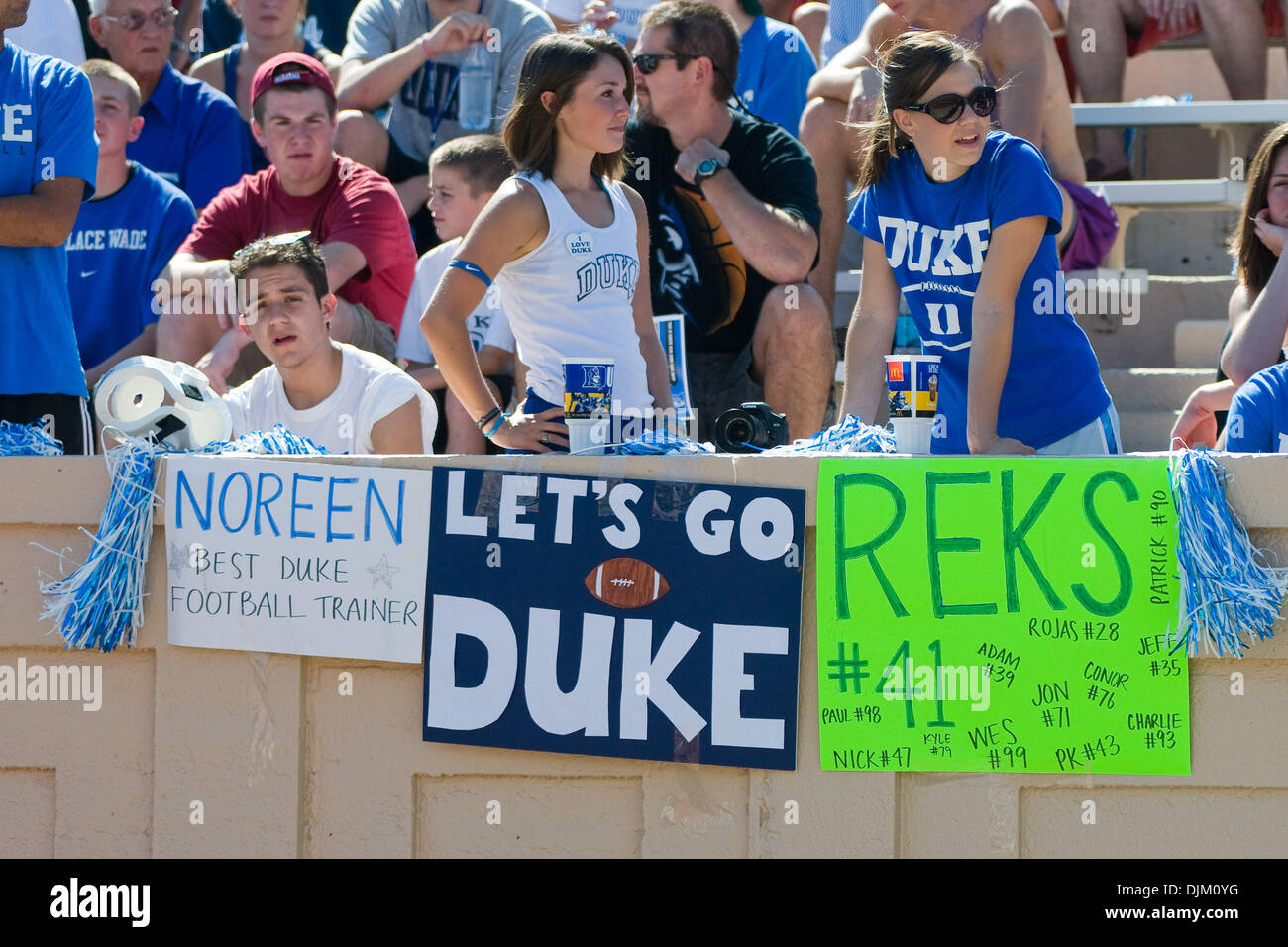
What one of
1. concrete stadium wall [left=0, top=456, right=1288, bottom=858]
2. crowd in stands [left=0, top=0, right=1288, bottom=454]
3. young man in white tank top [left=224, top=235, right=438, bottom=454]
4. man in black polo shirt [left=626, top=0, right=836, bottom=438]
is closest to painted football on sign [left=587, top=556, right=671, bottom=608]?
concrete stadium wall [left=0, top=456, right=1288, bottom=858]

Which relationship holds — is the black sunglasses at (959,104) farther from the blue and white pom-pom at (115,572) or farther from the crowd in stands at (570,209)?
the blue and white pom-pom at (115,572)

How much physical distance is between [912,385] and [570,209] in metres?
1.07

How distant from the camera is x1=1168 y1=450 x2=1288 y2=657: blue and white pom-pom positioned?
2783 mm

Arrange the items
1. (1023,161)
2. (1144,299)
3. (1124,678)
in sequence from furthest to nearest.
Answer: (1144,299) → (1023,161) → (1124,678)

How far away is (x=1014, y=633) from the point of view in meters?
2.89

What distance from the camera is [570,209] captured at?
380cm

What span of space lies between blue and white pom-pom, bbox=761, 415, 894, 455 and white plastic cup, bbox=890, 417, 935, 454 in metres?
0.02

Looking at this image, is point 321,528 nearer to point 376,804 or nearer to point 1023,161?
point 376,804

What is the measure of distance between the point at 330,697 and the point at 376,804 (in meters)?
0.22

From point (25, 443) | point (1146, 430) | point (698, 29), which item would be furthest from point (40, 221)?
point (1146, 430)

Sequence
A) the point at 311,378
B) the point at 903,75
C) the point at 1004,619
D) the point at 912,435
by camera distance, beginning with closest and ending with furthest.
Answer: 1. the point at 1004,619
2. the point at 912,435
3. the point at 903,75
4. the point at 311,378

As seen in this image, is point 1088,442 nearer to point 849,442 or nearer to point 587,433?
point 849,442

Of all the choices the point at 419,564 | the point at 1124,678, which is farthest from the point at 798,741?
the point at 419,564
